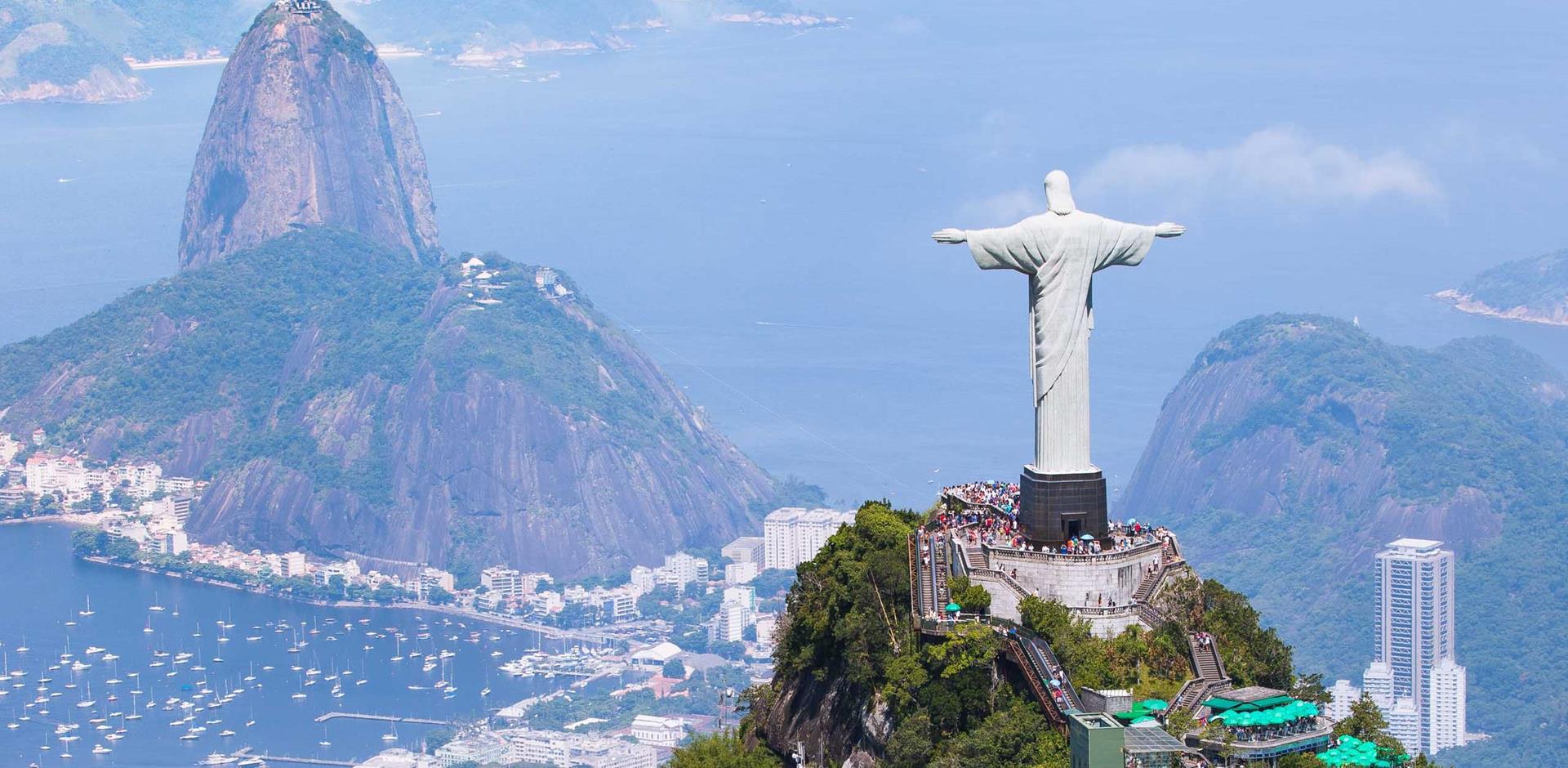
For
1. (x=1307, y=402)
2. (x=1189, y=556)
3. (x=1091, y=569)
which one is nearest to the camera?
(x=1091, y=569)

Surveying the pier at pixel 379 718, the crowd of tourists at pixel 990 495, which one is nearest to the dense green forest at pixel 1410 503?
the pier at pixel 379 718

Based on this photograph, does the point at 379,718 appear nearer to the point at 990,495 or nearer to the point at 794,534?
the point at 794,534

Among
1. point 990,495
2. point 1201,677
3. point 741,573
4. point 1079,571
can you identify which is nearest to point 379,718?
point 741,573

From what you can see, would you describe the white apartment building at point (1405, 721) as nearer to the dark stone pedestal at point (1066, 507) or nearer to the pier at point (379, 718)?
the pier at point (379, 718)

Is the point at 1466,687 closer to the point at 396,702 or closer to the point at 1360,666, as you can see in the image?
the point at 1360,666

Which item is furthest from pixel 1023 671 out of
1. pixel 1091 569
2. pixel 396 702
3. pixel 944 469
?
pixel 944 469

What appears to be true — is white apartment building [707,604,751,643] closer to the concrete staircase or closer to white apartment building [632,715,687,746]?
white apartment building [632,715,687,746]
